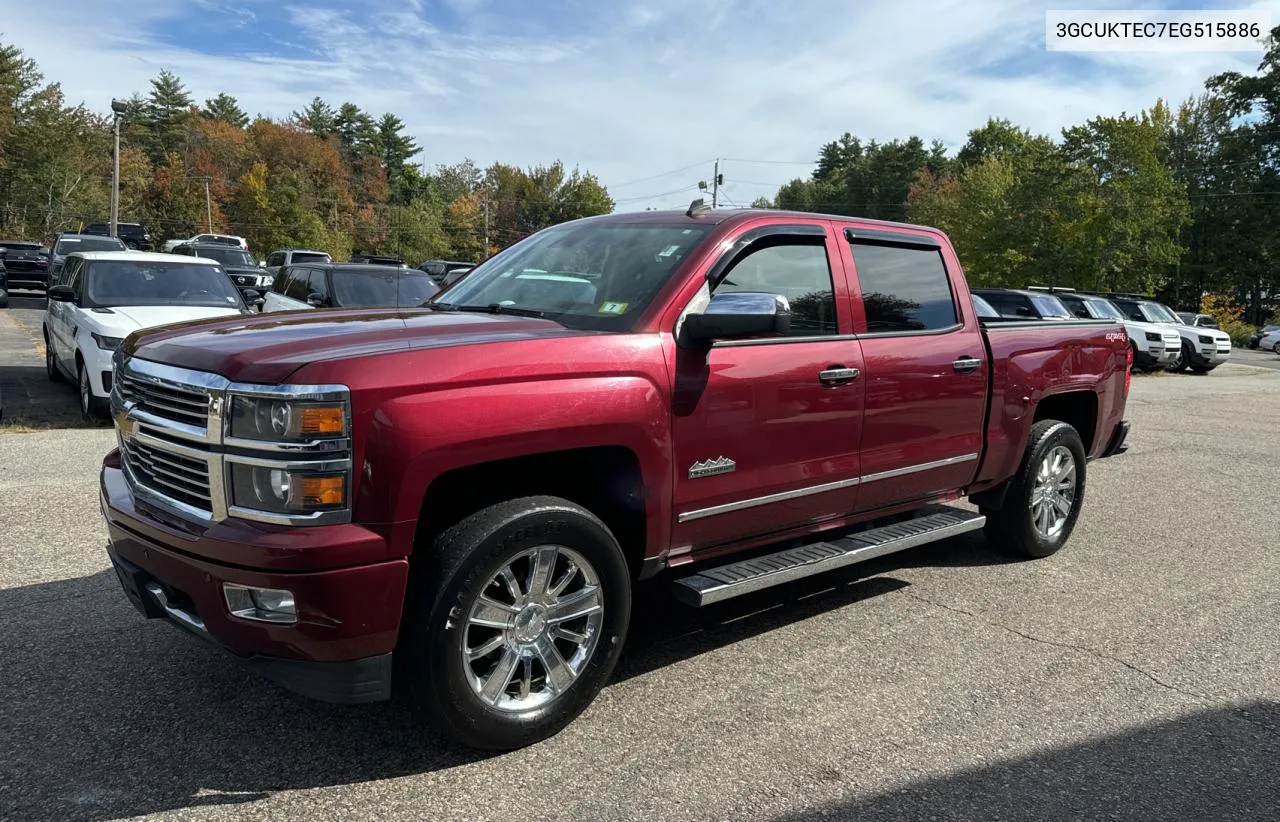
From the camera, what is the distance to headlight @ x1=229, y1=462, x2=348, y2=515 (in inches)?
104

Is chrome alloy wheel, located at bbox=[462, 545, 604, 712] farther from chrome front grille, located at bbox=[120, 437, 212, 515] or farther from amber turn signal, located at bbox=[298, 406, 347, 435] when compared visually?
chrome front grille, located at bbox=[120, 437, 212, 515]

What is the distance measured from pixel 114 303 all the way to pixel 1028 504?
897cm

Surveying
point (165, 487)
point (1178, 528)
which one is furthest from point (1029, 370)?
point (165, 487)

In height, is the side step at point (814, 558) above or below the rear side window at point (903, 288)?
below

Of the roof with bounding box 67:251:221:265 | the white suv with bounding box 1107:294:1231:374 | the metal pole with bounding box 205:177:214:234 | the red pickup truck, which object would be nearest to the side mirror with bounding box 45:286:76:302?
the roof with bounding box 67:251:221:265

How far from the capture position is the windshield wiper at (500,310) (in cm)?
382

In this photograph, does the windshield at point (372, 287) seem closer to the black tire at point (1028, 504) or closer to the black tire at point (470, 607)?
the black tire at point (1028, 504)

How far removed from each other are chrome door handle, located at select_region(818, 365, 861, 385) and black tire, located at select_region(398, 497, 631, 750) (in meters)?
1.33

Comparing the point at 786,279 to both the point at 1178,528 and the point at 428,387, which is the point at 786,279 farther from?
the point at 1178,528

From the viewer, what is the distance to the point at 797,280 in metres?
4.15

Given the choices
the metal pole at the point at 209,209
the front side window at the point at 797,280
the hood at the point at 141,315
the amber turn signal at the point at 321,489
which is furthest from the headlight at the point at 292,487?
the metal pole at the point at 209,209

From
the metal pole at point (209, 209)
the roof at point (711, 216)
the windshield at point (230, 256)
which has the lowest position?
the roof at point (711, 216)

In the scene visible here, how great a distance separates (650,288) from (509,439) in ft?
3.43

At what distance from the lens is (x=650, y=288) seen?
3.66m
